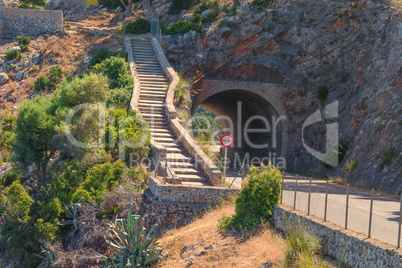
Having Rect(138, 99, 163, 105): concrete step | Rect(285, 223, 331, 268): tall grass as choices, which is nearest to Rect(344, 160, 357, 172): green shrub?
Rect(138, 99, 163, 105): concrete step

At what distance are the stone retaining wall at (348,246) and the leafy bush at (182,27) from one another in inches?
789

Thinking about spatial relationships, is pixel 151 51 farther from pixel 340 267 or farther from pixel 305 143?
pixel 340 267

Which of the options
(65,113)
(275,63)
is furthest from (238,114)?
(65,113)

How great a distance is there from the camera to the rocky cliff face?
24.0m

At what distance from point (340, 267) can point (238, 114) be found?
2717cm

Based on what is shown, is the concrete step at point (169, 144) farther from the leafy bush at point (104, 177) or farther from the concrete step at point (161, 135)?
the leafy bush at point (104, 177)

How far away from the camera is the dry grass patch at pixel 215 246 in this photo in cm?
981

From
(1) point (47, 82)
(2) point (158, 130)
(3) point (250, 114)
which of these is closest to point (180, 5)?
(3) point (250, 114)

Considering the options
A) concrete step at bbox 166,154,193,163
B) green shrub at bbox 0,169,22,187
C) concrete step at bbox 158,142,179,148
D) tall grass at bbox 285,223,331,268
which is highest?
concrete step at bbox 158,142,179,148

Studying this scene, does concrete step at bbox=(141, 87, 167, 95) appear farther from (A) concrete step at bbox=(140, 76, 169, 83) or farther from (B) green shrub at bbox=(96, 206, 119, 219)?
(B) green shrub at bbox=(96, 206, 119, 219)

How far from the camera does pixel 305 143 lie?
26734mm

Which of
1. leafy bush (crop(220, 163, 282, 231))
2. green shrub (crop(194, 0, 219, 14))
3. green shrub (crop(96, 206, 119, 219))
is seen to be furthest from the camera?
green shrub (crop(194, 0, 219, 14))

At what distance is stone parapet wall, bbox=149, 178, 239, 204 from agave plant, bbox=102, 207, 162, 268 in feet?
5.67

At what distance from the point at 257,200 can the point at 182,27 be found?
19.6 metres
